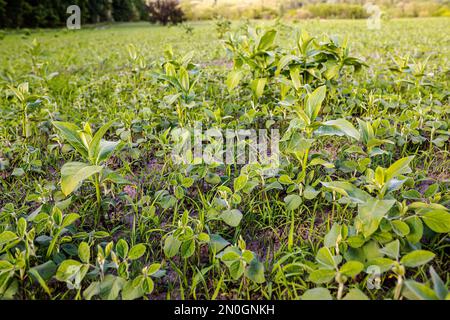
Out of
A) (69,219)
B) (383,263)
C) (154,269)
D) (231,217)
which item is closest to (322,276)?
(383,263)

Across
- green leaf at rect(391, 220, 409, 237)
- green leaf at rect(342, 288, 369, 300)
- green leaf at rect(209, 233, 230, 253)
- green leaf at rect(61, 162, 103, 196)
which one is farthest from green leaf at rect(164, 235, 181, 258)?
green leaf at rect(391, 220, 409, 237)

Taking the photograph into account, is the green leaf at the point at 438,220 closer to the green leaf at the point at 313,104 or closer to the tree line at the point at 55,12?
the green leaf at the point at 313,104

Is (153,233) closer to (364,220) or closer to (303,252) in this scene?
(303,252)

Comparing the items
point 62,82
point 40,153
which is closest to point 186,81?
point 40,153

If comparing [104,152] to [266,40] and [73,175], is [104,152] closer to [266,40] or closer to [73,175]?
[73,175]

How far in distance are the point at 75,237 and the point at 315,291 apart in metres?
0.85

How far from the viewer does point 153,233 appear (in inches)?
57.4

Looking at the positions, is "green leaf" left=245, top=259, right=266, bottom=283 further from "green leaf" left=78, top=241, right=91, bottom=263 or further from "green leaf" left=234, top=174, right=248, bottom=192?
"green leaf" left=78, top=241, right=91, bottom=263

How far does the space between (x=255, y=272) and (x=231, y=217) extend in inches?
10.3

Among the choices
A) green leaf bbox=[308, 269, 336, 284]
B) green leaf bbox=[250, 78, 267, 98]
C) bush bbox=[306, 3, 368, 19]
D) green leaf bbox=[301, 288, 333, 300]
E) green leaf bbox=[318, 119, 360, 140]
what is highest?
bush bbox=[306, 3, 368, 19]

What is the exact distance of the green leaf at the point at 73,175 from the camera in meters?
1.24

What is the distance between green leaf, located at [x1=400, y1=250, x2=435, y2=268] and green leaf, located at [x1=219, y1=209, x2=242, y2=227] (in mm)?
551

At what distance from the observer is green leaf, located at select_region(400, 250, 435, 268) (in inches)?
37.9

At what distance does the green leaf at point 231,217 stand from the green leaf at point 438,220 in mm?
605
